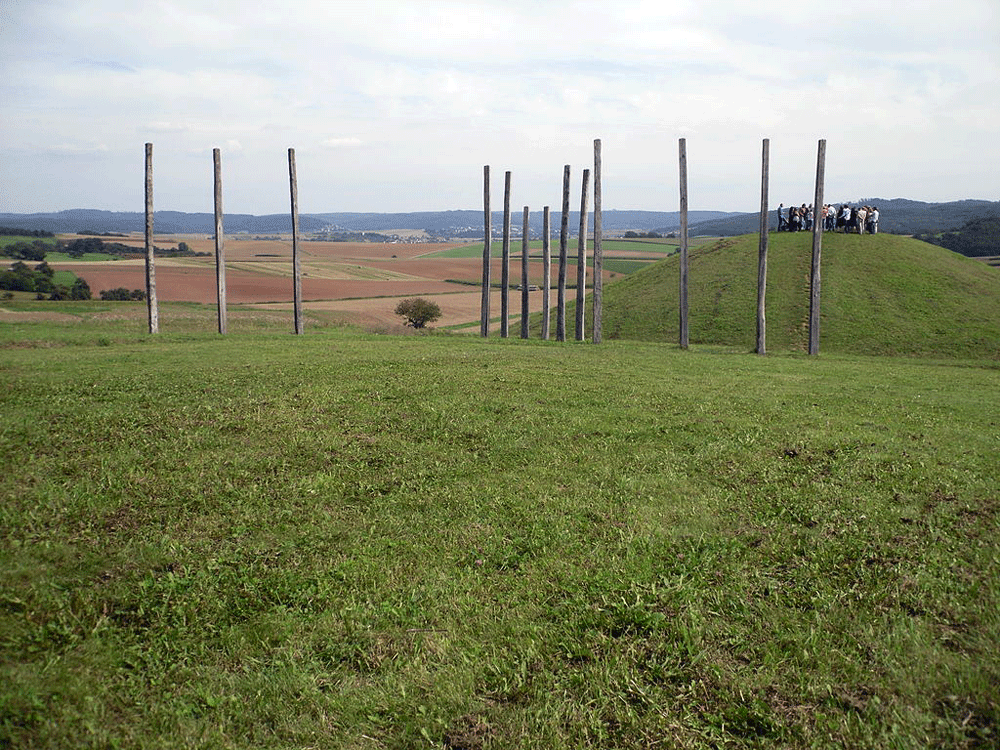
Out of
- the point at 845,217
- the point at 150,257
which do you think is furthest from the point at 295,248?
the point at 845,217

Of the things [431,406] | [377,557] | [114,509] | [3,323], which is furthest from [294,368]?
[3,323]

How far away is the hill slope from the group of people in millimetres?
1628

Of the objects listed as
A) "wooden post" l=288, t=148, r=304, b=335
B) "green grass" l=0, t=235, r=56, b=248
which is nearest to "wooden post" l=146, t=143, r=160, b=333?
"wooden post" l=288, t=148, r=304, b=335

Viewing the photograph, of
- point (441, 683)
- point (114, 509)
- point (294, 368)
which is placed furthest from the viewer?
point (294, 368)

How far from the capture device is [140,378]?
692 inches

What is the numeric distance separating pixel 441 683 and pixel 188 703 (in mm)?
2070

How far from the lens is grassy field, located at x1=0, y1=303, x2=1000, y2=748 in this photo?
6090 millimetres

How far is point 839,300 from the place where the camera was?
45094mm

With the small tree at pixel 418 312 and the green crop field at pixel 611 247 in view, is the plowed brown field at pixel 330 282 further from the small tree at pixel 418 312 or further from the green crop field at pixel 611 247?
the green crop field at pixel 611 247

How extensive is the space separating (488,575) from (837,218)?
2296 inches

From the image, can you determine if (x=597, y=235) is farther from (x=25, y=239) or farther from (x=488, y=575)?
(x=25, y=239)

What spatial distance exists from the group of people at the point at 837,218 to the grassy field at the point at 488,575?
46658 millimetres

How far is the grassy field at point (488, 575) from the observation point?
609 centimetres

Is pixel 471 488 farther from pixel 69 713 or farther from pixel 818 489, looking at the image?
pixel 69 713
